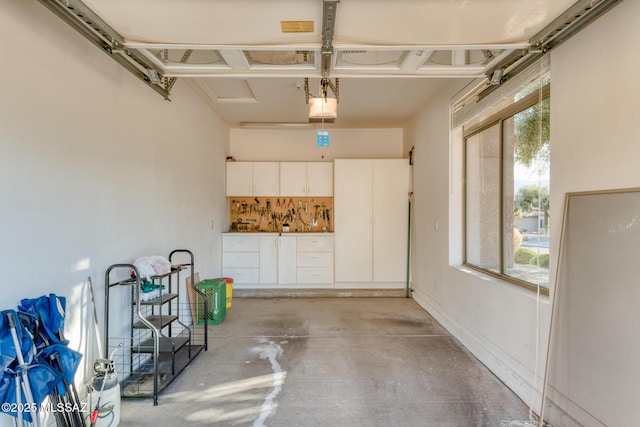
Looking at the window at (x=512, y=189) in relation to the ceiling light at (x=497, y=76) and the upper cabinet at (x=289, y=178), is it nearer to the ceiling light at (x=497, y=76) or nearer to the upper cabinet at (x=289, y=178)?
the ceiling light at (x=497, y=76)

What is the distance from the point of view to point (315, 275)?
511 centimetres

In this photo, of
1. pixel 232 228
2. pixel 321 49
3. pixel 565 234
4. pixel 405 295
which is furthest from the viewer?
pixel 232 228

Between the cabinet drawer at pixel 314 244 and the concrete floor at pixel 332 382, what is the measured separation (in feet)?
4.72

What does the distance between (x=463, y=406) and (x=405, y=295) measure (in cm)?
284

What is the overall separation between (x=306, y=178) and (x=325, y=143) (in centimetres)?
188

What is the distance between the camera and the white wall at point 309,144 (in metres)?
5.64

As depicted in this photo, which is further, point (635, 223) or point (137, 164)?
point (137, 164)

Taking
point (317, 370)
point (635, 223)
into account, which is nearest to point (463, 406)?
point (317, 370)

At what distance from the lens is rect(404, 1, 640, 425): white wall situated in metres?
1.59

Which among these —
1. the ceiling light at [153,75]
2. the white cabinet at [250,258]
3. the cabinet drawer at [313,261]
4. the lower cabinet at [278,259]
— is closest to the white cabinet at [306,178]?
the lower cabinet at [278,259]

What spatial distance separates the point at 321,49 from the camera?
6.77ft

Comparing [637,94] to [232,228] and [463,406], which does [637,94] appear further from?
[232,228]

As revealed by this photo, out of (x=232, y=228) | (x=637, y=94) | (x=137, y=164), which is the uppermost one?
(x=637, y=94)

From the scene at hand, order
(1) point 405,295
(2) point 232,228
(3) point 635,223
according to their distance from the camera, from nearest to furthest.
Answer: (3) point 635,223
(1) point 405,295
(2) point 232,228
